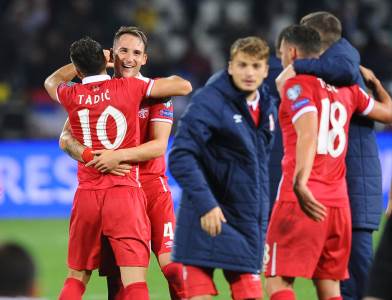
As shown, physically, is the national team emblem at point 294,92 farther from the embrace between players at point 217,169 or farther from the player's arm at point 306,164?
the player's arm at point 306,164

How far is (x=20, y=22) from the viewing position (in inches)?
765

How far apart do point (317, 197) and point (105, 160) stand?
4.35ft

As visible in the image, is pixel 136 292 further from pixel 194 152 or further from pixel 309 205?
pixel 309 205

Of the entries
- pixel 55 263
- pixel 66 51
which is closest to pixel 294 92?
pixel 55 263

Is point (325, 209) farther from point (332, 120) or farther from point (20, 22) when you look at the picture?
point (20, 22)

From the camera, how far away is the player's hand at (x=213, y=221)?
5.91 meters

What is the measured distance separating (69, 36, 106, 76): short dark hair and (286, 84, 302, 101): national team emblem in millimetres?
1177

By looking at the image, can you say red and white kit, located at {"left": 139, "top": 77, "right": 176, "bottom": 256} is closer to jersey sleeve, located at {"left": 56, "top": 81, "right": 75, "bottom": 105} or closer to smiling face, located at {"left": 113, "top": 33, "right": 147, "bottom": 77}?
smiling face, located at {"left": 113, "top": 33, "right": 147, "bottom": 77}

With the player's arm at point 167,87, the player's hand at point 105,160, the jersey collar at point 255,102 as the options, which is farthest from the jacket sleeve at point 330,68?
the player's hand at point 105,160

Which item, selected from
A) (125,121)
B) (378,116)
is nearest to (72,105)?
(125,121)

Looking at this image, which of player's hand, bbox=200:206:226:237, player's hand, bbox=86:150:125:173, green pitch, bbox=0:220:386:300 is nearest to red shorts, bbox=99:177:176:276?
player's hand, bbox=86:150:125:173

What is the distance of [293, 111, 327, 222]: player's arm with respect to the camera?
6.29 m

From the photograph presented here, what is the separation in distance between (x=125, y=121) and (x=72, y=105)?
354mm

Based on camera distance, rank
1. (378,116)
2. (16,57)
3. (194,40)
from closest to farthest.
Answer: (378,116) < (16,57) < (194,40)
